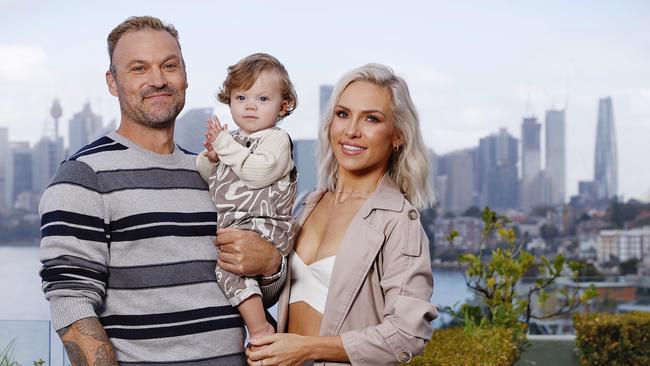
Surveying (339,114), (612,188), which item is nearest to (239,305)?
(339,114)


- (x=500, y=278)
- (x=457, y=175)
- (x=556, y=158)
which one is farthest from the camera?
(x=556, y=158)

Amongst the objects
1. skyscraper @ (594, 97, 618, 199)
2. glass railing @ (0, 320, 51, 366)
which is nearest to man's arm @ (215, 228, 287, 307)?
glass railing @ (0, 320, 51, 366)

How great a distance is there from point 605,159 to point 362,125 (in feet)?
80.8

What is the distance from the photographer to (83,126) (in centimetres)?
1850

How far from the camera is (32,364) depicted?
12.2 feet

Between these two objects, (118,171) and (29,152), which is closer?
(118,171)

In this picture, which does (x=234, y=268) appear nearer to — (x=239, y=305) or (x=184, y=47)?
(x=239, y=305)

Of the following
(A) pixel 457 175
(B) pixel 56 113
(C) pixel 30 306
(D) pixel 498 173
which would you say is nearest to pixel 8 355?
(C) pixel 30 306

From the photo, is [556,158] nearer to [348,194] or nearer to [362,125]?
[348,194]

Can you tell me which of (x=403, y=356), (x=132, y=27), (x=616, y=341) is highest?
(x=132, y=27)

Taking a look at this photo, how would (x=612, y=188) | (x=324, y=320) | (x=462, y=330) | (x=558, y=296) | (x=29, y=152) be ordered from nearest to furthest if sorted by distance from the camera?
(x=324, y=320) → (x=462, y=330) → (x=558, y=296) → (x=29, y=152) → (x=612, y=188)

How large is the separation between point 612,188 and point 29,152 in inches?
634

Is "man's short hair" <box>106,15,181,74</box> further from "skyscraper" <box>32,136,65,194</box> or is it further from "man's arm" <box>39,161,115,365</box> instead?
"skyscraper" <box>32,136,65,194</box>

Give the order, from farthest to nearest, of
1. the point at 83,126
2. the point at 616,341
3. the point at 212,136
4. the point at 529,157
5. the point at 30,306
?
the point at 529,157, the point at 83,126, the point at 30,306, the point at 616,341, the point at 212,136
